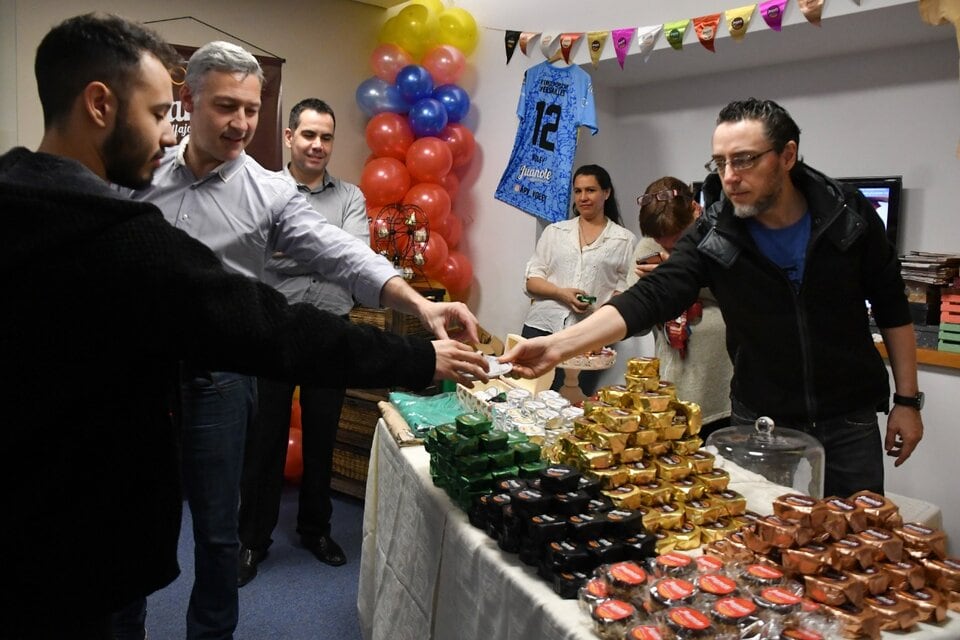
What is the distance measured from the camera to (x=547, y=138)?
179 inches

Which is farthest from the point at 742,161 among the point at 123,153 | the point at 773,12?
the point at 773,12

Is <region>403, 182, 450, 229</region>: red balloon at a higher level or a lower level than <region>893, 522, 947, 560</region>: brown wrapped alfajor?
higher

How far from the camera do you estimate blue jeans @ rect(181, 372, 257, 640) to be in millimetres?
1929

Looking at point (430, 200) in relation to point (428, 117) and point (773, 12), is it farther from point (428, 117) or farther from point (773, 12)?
point (773, 12)

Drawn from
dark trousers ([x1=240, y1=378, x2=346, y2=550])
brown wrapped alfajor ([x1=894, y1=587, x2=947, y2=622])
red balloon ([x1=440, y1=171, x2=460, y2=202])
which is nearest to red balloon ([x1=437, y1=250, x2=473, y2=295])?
red balloon ([x1=440, y1=171, x2=460, y2=202])

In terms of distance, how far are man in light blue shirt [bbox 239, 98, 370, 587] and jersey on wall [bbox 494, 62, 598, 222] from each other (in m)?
1.56

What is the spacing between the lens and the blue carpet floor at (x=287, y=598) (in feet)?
8.90

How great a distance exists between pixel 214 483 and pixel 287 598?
1192mm

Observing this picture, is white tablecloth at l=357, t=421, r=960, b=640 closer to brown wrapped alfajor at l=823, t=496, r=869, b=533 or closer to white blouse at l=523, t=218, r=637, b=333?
brown wrapped alfajor at l=823, t=496, r=869, b=533

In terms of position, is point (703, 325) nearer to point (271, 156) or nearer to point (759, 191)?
point (759, 191)

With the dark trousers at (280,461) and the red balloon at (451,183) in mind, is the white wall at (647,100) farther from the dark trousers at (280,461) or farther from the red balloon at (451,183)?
the dark trousers at (280,461)

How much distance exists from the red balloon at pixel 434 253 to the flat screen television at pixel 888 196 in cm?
243

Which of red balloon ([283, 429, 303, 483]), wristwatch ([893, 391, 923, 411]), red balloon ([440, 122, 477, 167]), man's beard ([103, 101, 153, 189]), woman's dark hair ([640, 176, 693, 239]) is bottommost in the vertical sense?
red balloon ([283, 429, 303, 483])

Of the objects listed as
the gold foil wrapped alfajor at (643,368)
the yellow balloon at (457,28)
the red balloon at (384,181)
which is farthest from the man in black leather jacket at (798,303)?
the yellow balloon at (457,28)
